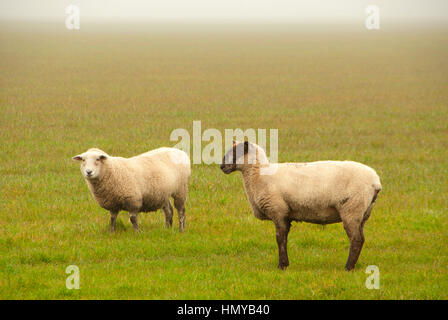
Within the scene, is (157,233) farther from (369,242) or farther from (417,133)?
(417,133)

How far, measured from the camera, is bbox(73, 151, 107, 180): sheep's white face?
1115 centimetres

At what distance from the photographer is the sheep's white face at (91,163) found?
36.6ft

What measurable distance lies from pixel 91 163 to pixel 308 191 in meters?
4.00

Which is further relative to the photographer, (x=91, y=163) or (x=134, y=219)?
(x=134, y=219)

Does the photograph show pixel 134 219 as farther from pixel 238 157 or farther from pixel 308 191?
pixel 308 191

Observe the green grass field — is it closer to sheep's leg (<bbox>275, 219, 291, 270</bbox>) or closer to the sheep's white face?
sheep's leg (<bbox>275, 219, 291, 270</bbox>)

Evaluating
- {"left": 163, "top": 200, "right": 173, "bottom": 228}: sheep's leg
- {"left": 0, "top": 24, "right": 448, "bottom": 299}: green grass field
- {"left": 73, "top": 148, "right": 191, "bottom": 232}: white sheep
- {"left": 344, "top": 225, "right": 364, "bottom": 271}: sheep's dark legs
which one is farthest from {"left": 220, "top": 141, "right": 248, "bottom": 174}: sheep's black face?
{"left": 163, "top": 200, "right": 173, "bottom": 228}: sheep's leg

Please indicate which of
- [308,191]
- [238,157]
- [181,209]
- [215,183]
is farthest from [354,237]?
[215,183]

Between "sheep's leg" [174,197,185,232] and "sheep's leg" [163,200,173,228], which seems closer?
"sheep's leg" [174,197,185,232]

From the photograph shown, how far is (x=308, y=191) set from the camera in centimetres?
962

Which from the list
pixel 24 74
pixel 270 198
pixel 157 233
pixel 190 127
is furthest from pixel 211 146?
pixel 24 74

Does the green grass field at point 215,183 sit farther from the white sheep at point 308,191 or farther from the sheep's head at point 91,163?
the sheep's head at point 91,163

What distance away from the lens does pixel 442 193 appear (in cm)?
1530

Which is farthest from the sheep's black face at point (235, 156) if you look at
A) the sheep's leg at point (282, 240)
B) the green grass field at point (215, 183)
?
the green grass field at point (215, 183)
